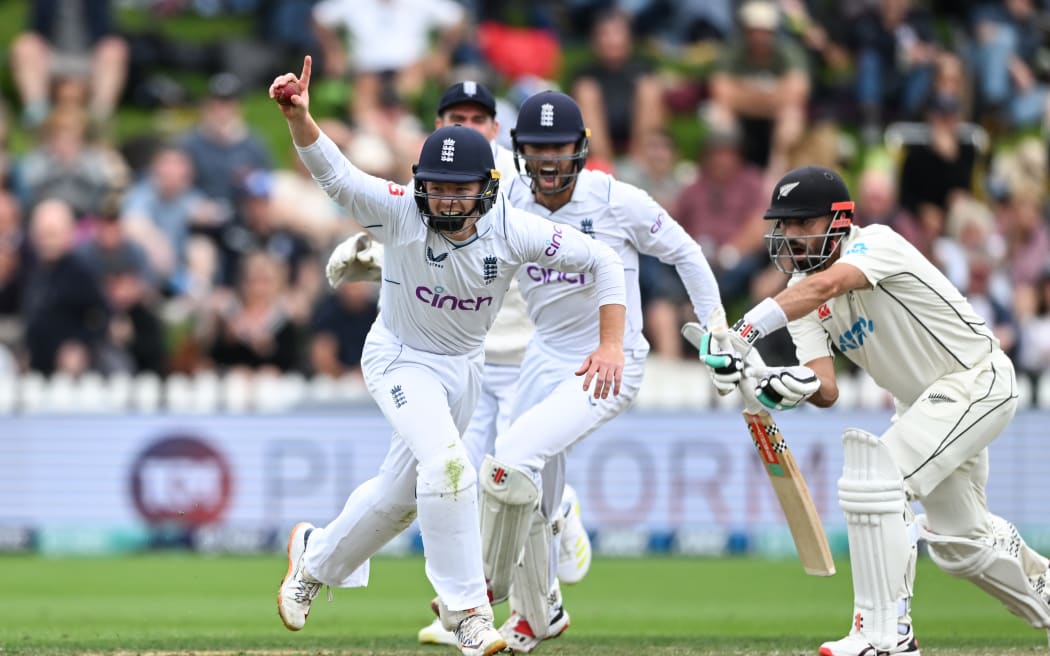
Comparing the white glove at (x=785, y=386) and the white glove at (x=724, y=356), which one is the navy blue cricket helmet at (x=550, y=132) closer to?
the white glove at (x=724, y=356)

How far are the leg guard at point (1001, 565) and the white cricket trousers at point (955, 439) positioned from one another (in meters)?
0.06

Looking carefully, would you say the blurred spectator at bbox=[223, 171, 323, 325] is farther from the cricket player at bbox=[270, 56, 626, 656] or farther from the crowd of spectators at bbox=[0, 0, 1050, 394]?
the cricket player at bbox=[270, 56, 626, 656]

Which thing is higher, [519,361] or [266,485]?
[519,361]

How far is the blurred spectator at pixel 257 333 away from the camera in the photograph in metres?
13.4

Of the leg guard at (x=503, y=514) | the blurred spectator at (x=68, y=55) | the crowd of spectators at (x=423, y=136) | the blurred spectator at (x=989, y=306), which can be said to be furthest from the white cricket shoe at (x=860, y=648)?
the blurred spectator at (x=68, y=55)

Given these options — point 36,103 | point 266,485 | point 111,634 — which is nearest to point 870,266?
point 111,634

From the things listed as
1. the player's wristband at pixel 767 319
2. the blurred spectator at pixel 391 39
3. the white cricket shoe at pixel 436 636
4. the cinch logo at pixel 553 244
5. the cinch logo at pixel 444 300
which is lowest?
the white cricket shoe at pixel 436 636

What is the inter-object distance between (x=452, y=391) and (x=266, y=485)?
6.03 meters

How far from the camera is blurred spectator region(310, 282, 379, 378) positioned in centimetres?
1330

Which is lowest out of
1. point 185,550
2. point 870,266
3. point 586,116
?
point 185,550

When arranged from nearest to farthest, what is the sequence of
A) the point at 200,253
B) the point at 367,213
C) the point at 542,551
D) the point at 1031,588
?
the point at 367,213
the point at 1031,588
the point at 542,551
the point at 200,253

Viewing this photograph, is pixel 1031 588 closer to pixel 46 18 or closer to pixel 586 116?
pixel 586 116

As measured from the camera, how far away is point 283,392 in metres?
13.1

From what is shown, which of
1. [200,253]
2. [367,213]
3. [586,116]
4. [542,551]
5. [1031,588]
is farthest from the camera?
[586,116]
